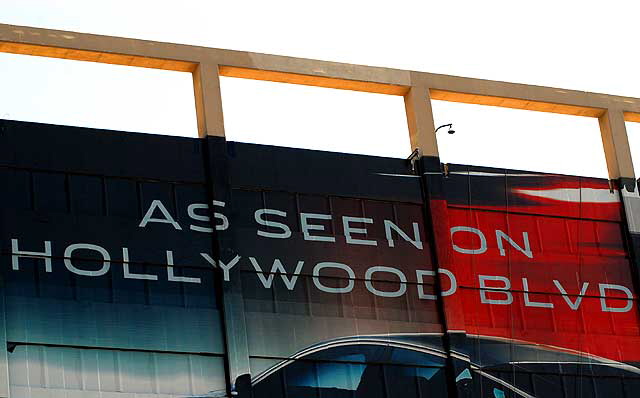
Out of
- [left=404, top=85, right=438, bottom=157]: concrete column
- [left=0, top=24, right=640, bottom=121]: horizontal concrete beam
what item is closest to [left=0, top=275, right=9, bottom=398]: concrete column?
[left=0, top=24, right=640, bottom=121]: horizontal concrete beam

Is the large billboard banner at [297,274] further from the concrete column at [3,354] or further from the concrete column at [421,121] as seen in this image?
the concrete column at [421,121]

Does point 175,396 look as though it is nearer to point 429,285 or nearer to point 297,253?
point 297,253

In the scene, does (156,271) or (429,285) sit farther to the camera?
(429,285)

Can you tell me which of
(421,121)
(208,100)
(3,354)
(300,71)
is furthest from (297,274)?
(3,354)

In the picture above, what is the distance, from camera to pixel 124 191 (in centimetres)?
2531

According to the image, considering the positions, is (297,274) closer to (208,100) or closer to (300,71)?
(208,100)

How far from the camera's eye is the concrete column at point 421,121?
2762cm

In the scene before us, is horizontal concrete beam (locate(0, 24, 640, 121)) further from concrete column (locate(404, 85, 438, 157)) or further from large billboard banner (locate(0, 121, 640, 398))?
large billboard banner (locate(0, 121, 640, 398))

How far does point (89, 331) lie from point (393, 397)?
16.1 feet

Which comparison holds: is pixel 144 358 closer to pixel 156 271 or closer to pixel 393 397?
pixel 156 271

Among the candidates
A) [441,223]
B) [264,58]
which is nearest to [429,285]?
[441,223]

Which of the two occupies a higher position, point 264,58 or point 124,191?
point 264,58

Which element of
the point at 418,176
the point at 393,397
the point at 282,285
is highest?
the point at 418,176

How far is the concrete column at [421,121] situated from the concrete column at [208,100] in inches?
134
